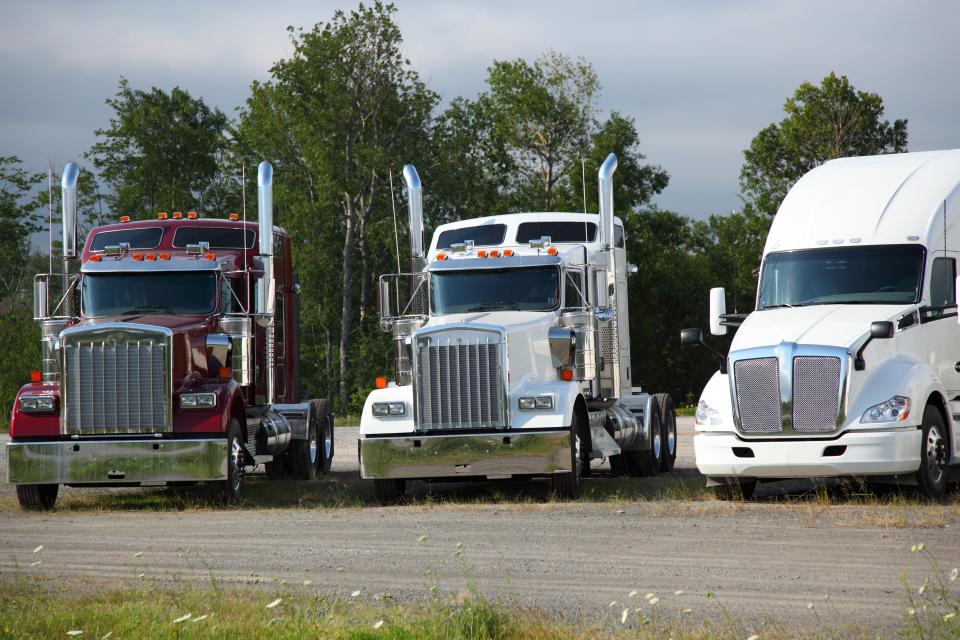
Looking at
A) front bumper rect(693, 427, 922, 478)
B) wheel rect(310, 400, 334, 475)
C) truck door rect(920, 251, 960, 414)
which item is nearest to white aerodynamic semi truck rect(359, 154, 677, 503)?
front bumper rect(693, 427, 922, 478)

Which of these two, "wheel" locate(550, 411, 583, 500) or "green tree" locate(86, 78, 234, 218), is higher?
"green tree" locate(86, 78, 234, 218)

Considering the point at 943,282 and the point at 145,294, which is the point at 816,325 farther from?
the point at 145,294

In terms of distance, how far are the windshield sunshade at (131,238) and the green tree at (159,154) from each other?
4087 centimetres

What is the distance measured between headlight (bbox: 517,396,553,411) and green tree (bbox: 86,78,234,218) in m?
46.0

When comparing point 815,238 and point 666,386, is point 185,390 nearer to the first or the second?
point 815,238

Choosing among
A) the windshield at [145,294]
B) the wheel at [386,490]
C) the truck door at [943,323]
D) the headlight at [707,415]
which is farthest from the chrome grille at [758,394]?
the windshield at [145,294]

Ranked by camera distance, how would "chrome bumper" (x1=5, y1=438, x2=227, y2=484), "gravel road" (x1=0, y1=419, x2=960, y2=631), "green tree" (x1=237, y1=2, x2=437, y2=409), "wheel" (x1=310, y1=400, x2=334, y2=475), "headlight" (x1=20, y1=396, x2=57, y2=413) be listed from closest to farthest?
"gravel road" (x1=0, y1=419, x2=960, y2=631) < "chrome bumper" (x1=5, y1=438, x2=227, y2=484) < "headlight" (x1=20, y1=396, x2=57, y2=413) < "wheel" (x1=310, y1=400, x2=334, y2=475) < "green tree" (x1=237, y1=2, x2=437, y2=409)

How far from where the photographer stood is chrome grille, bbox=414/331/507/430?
50.1 feet

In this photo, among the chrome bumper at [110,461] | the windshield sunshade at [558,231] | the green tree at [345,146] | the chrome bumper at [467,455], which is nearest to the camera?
the chrome bumper at [467,455]

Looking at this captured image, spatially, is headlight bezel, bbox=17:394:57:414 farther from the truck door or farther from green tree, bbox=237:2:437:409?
green tree, bbox=237:2:437:409

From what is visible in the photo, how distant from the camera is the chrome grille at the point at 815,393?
1351cm

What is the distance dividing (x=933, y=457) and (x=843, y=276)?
7.71 feet

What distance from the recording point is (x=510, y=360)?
611 inches

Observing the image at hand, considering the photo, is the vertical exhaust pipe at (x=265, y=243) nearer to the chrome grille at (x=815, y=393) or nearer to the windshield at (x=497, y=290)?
the windshield at (x=497, y=290)
